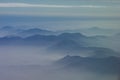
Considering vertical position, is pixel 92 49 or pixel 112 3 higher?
pixel 112 3

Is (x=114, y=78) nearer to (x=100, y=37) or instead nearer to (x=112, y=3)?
(x=100, y=37)

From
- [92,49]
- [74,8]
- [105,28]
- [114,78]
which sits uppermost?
[74,8]

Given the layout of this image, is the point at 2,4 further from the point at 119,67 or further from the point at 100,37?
the point at 119,67

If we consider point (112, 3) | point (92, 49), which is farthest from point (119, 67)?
point (112, 3)

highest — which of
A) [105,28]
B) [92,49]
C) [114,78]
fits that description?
[105,28]

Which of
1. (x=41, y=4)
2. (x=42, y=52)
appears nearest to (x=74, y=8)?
(x=41, y=4)

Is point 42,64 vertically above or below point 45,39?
below

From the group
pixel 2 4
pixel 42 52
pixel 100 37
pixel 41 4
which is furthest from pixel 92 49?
pixel 2 4

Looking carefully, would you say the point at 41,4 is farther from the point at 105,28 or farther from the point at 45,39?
the point at 105,28
